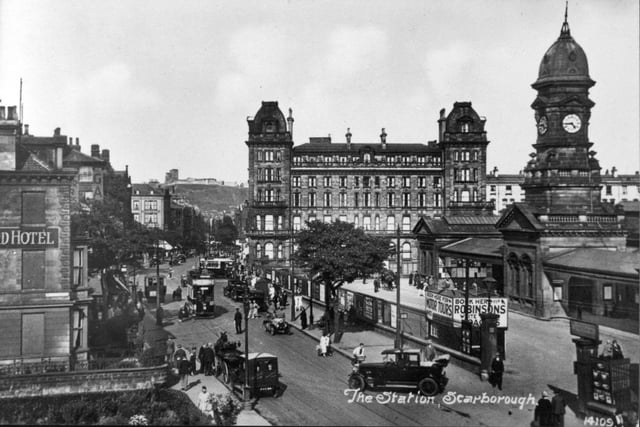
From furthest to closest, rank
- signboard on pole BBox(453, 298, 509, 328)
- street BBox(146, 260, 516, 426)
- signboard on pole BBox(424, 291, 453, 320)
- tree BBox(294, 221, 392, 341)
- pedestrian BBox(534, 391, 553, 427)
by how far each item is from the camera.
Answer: tree BBox(294, 221, 392, 341) < signboard on pole BBox(424, 291, 453, 320) < signboard on pole BBox(453, 298, 509, 328) < street BBox(146, 260, 516, 426) < pedestrian BBox(534, 391, 553, 427)

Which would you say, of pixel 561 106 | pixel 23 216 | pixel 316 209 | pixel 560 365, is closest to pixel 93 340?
pixel 23 216

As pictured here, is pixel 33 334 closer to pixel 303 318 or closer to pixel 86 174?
pixel 303 318

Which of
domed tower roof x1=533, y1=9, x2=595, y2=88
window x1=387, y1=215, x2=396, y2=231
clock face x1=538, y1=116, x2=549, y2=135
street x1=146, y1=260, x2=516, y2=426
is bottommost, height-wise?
street x1=146, y1=260, x2=516, y2=426

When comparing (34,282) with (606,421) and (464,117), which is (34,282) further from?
(464,117)

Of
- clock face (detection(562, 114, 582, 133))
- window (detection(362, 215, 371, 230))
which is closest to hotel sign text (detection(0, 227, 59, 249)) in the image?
clock face (detection(562, 114, 582, 133))

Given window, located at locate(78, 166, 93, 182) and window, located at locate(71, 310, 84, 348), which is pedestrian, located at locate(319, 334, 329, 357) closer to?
window, located at locate(71, 310, 84, 348)

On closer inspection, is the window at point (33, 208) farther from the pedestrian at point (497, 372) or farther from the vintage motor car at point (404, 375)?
the pedestrian at point (497, 372)
